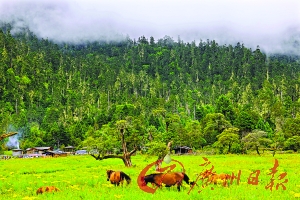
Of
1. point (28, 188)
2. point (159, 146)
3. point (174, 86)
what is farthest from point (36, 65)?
point (28, 188)

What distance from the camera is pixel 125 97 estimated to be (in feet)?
564

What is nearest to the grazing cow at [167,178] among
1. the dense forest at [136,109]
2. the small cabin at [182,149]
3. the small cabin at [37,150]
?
the dense forest at [136,109]

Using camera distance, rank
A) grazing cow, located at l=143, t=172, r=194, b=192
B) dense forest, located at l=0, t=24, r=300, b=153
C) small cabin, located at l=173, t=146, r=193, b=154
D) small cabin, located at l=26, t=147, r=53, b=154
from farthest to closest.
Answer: small cabin, located at l=26, t=147, r=53, b=154 → small cabin, located at l=173, t=146, r=193, b=154 → dense forest, located at l=0, t=24, r=300, b=153 → grazing cow, located at l=143, t=172, r=194, b=192

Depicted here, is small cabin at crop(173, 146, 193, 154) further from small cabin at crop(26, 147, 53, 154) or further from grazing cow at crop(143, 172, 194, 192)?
grazing cow at crop(143, 172, 194, 192)

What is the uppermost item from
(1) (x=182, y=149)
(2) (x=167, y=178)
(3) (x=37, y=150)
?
(2) (x=167, y=178)

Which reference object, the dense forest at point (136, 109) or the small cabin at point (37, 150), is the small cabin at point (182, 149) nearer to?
the dense forest at point (136, 109)

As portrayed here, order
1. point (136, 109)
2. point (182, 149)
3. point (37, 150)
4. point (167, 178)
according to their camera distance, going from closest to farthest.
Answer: point (167, 178) < point (182, 149) < point (37, 150) < point (136, 109)

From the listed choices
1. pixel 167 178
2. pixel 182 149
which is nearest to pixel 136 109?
pixel 182 149

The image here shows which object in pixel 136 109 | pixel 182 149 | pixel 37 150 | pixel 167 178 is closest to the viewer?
pixel 167 178

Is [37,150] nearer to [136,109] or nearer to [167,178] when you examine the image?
[136,109]

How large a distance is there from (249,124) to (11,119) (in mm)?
82105

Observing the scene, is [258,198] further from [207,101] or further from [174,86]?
[174,86]

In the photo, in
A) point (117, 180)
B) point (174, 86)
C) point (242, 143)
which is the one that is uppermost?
point (174, 86)

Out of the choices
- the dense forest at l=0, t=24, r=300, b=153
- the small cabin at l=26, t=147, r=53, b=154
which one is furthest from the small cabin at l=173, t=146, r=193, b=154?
the small cabin at l=26, t=147, r=53, b=154
